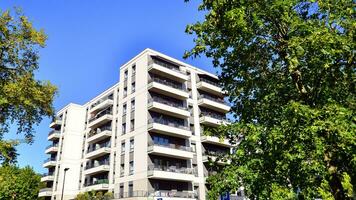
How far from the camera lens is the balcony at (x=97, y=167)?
4741cm

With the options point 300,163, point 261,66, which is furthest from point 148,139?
point 300,163

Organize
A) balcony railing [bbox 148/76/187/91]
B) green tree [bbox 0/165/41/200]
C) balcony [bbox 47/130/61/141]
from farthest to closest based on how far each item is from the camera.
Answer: balcony [bbox 47/130/61/141] < green tree [bbox 0/165/41/200] < balcony railing [bbox 148/76/187/91]

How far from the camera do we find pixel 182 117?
45.9 m

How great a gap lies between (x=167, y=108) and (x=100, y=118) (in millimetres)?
15477

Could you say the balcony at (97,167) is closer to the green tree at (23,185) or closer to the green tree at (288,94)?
the green tree at (23,185)

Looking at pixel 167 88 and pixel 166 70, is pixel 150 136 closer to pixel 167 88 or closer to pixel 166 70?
pixel 167 88

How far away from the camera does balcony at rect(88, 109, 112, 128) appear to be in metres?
52.2

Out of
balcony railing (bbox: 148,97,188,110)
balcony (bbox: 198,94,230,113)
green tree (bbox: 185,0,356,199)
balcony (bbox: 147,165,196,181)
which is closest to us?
green tree (bbox: 185,0,356,199)

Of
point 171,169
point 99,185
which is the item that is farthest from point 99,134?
point 171,169

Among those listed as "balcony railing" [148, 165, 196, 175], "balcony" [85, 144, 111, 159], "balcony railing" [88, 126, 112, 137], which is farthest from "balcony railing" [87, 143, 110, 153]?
"balcony railing" [148, 165, 196, 175]

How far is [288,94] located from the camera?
452 inches

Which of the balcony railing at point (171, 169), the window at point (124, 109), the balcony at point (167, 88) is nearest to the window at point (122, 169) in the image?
the balcony railing at point (171, 169)

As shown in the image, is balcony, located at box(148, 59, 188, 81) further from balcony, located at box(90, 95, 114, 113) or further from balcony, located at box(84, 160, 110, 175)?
balcony, located at box(84, 160, 110, 175)

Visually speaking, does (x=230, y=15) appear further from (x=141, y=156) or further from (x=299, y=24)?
(x=141, y=156)
